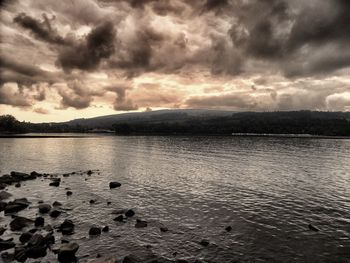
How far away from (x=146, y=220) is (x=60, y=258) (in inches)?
535

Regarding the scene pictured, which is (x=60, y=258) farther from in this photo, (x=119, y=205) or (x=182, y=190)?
(x=182, y=190)

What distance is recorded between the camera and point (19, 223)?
3656 cm

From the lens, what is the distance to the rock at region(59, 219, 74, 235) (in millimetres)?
34562

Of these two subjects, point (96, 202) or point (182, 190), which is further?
point (182, 190)

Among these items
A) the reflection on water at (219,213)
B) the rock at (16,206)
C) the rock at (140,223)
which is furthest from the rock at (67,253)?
the rock at (16,206)

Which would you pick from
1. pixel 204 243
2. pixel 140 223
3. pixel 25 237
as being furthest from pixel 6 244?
pixel 204 243

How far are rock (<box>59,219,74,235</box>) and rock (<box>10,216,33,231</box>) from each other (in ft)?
16.5

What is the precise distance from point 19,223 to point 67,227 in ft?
22.2

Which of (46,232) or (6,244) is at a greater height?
(6,244)

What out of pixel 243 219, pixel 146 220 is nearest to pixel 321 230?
pixel 243 219

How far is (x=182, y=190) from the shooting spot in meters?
57.4

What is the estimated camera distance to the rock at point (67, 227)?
34.6 meters

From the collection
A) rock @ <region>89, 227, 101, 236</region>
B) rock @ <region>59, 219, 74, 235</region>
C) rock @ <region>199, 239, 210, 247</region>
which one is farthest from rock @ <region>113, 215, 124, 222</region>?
rock @ <region>199, 239, 210, 247</region>

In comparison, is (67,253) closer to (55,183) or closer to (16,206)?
(16,206)
